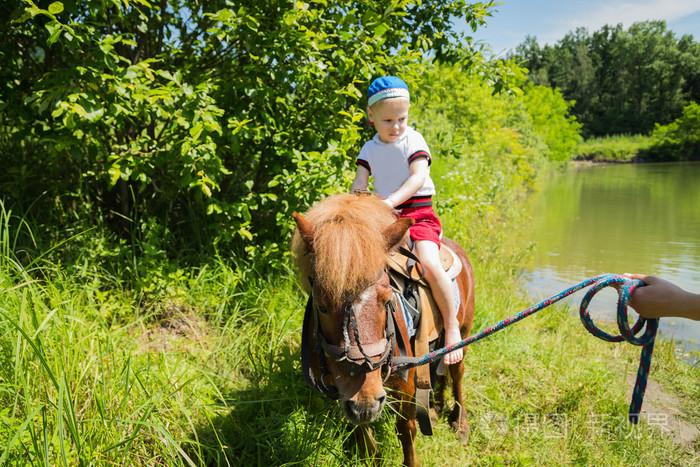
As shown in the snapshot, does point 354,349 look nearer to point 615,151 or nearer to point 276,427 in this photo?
point 276,427

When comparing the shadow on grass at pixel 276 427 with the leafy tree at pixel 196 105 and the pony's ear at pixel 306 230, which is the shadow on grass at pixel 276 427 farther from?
the leafy tree at pixel 196 105

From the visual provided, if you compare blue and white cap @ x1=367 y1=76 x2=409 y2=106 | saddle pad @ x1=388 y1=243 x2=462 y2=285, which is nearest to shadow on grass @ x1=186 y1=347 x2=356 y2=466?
saddle pad @ x1=388 y1=243 x2=462 y2=285

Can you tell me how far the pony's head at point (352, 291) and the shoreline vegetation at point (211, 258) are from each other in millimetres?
868

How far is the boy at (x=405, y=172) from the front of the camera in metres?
2.62

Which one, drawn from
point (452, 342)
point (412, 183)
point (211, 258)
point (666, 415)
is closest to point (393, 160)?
point (412, 183)

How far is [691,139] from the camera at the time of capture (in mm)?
51688

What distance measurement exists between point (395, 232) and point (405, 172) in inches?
32.1

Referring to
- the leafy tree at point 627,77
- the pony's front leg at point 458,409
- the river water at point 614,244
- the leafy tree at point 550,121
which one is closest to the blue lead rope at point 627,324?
the pony's front leg at point 458,409

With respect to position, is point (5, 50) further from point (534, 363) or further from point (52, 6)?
point (534, 363)

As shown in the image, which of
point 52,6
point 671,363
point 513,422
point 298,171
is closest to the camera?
point 52,6

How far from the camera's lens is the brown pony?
1.89 meters

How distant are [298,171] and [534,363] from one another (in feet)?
10.9

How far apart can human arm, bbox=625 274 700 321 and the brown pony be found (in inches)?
41.9

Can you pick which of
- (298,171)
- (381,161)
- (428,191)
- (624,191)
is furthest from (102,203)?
(624,191)
